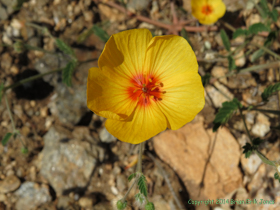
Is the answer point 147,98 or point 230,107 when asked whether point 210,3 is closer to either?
point 230,107

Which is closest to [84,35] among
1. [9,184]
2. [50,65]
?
[50,65]

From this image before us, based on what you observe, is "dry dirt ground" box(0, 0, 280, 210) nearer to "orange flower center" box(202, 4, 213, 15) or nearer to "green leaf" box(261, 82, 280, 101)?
"orange flower center" box(202, 4, 213, 15)

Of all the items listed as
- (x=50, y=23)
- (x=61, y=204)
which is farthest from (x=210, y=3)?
(x=61, y=204)

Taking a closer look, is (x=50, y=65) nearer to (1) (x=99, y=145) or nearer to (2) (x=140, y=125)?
Answer: (1) (x=99, y=145)

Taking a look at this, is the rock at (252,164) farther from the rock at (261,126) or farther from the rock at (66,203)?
the rock at (66,203)

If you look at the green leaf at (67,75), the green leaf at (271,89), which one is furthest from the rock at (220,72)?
the green leaf at (67,75)

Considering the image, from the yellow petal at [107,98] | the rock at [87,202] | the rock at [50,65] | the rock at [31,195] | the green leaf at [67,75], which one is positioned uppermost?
the rock at [50,65]
